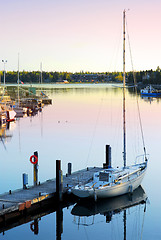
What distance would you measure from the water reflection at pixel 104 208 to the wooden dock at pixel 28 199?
1.02m

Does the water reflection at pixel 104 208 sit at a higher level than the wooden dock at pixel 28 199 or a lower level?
lower

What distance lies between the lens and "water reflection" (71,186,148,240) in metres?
24.2

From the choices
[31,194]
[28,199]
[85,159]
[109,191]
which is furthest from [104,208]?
[85,159]

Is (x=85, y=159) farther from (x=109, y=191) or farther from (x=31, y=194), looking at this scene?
(x=31, y=194)

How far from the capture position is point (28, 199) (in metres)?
23.2

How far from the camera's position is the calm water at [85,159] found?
22992 mm

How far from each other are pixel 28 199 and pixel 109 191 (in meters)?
5.19

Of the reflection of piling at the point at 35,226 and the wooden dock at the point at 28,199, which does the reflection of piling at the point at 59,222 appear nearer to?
the wooden dock at the point at 28,199

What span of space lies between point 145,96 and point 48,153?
115m

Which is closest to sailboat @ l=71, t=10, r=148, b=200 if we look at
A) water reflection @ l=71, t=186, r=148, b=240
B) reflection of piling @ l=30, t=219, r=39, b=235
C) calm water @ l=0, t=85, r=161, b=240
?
water reflection @ l=71, t=186, r=148, b=240

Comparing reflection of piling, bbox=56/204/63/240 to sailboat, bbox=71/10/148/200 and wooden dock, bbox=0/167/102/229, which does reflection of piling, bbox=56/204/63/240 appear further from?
sailboat, bbox=71/10/148/200

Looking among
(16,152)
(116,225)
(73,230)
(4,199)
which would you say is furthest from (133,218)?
(16,152)

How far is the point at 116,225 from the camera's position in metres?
23.7

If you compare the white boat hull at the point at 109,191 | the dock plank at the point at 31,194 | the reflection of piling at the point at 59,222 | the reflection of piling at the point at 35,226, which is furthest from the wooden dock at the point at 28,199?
the white boat hull at the point at 109,191
